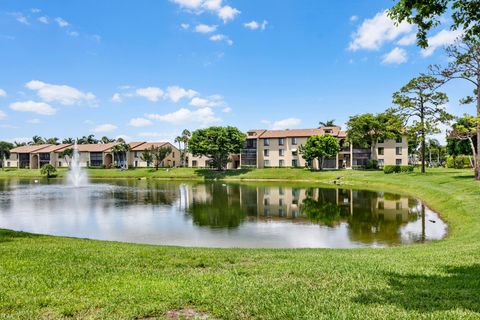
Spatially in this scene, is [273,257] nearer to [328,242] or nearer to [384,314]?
[384,314]

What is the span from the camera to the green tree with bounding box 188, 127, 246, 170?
3473 inches

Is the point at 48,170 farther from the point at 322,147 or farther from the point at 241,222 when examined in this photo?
the point at 241,222

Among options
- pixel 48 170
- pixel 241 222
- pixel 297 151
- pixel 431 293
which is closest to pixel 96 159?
pixel 48 170

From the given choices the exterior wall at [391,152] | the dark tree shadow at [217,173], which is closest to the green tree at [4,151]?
the dark tree shadow at [217,173]

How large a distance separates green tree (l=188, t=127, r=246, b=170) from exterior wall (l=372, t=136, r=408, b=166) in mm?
33298

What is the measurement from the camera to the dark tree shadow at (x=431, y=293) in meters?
6.71

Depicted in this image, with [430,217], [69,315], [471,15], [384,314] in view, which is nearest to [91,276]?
[69,315]

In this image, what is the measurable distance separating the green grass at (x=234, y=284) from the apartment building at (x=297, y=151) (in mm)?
77254

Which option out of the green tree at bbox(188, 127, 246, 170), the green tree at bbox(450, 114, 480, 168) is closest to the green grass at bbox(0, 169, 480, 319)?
the green tree at bbox(450, 114, 480, 168)

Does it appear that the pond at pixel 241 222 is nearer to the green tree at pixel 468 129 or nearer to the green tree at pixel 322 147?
the green tree at pixel 468 129

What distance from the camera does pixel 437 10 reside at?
29.4 ft

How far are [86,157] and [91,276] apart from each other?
125 metres

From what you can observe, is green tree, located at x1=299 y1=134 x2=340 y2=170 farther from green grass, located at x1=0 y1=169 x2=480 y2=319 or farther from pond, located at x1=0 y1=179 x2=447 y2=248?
green grass, located at x1=0 y1=169 x2=480 y2=319

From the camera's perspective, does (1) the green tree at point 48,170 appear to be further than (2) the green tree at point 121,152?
No
